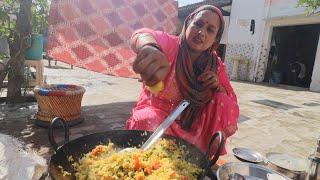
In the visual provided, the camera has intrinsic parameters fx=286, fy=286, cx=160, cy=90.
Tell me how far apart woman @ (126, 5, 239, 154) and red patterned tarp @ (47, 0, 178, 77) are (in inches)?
43.1

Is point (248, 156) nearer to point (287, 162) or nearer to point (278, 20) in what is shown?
point (287, 162)

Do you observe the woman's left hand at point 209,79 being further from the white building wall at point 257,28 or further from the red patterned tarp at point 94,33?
the white building wall at point 257,28

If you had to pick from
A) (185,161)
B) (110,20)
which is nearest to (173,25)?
(110,20)

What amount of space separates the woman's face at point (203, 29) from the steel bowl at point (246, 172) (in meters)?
1.04

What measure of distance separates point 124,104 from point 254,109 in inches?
117

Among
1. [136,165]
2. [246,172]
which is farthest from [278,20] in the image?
[136,165]

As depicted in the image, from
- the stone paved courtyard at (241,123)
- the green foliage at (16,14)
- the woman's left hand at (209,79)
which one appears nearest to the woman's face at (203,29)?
the woman's left hand at (209,79)

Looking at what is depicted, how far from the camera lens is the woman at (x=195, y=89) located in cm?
234

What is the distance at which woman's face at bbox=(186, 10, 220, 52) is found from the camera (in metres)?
2.32

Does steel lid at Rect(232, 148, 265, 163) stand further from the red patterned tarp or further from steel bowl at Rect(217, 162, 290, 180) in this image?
the red patterned tarp

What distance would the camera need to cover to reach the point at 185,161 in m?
1.66

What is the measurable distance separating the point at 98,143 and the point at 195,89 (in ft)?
3.30

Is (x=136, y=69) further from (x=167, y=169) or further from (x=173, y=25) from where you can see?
(x=173, y=25)

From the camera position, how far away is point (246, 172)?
1.78 metres
